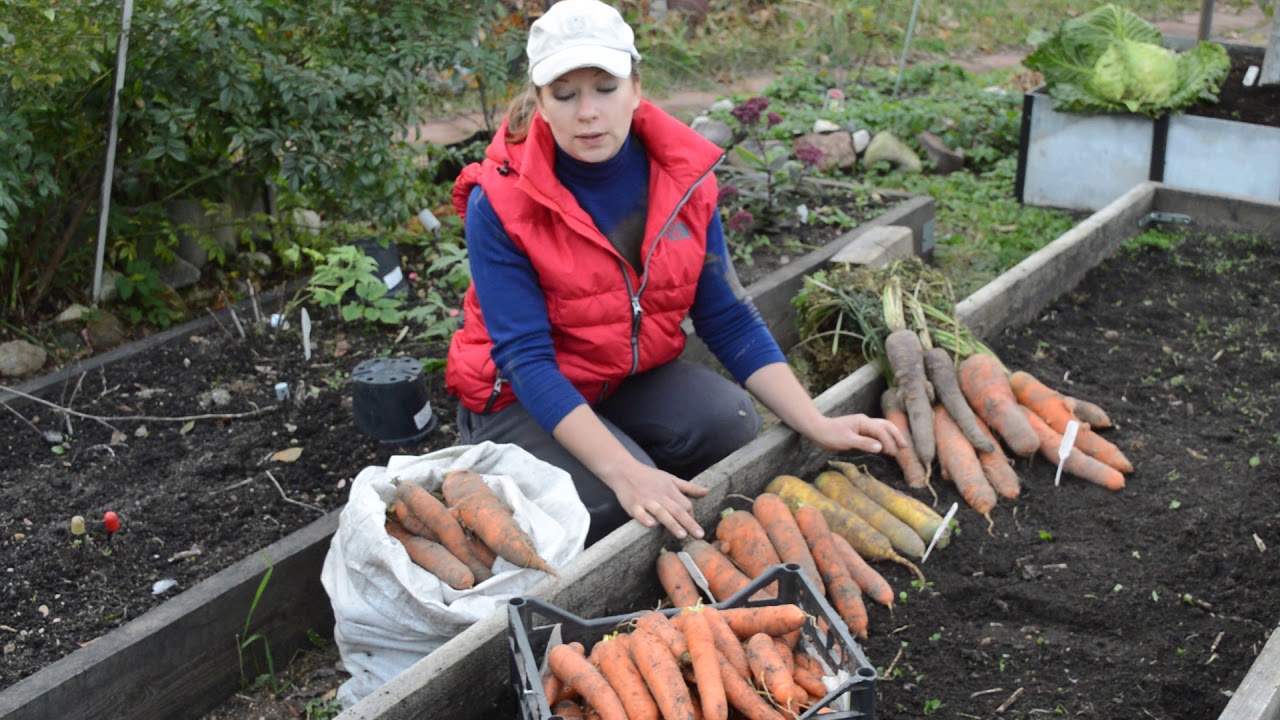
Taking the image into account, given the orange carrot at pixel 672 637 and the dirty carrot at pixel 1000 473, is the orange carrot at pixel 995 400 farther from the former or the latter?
the orange carrot at pixel 672 637

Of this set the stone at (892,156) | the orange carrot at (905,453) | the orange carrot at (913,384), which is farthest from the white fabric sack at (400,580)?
the stone at (892,156)

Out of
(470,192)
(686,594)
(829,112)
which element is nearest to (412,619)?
(686,594)

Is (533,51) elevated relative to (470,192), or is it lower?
elevated

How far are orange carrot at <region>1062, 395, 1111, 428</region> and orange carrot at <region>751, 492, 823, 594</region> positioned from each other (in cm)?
113

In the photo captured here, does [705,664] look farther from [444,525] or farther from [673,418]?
[673,418]

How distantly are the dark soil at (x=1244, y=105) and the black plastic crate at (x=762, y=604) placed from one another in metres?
4.48

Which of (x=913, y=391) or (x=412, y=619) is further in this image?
(x=913, y=391)

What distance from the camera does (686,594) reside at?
279cm

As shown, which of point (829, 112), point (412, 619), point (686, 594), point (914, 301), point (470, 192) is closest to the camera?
point (412, 619)

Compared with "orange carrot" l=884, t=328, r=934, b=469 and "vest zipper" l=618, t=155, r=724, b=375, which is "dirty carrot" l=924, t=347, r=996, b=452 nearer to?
"orange carrot" l=884, t=328, r=934, b=469

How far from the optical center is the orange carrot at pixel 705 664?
2.20 meters

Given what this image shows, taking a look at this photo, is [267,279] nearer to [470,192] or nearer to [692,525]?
[470,192]

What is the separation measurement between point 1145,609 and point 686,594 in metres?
1.09

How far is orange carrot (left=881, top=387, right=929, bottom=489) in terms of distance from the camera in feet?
11.6
